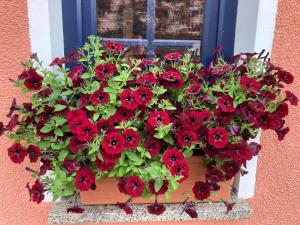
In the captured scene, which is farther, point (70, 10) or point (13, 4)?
point (70, 10)

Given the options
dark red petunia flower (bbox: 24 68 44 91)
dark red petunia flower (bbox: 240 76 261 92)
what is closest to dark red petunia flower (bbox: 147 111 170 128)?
dark red petunia flower (bbox: 240 76 261 92)

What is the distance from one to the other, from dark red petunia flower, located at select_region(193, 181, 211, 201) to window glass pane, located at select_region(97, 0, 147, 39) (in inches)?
31.3

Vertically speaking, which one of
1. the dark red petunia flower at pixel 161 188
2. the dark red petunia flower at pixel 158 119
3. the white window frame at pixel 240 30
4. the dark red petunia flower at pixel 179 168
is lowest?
the dark red petunia flower at pixel 161 188

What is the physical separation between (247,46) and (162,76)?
0.47 meters

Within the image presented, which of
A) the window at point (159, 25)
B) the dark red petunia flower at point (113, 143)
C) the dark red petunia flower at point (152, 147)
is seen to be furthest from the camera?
the window at point (159, 25)

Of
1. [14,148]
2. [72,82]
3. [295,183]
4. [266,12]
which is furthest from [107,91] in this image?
[295,183]

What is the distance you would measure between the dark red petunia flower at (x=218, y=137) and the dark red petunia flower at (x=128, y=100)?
0.97ft

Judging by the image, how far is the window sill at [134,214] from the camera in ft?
4.34

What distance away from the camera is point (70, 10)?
144 cm

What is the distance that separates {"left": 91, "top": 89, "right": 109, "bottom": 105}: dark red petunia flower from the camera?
1.15 m

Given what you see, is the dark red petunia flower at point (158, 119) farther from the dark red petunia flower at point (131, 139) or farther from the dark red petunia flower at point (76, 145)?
the dark red petunia flower at point (76, 145)

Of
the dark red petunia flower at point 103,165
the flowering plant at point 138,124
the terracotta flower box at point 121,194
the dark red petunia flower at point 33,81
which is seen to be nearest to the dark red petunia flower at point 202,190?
the flowering plant at point 138,124

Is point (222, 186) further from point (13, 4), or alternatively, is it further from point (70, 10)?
point (13, 4)

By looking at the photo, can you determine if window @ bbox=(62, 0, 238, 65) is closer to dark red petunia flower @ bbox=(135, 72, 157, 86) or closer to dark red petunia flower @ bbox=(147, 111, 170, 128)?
dark red petunia flower @ bbox=(135, 72, 157, 86)
